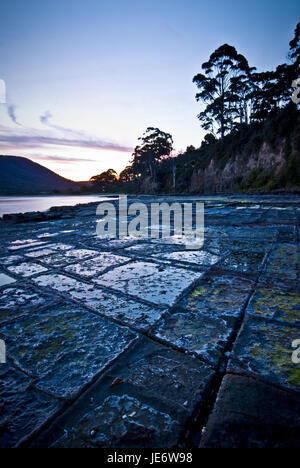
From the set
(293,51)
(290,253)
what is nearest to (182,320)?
(290,253)

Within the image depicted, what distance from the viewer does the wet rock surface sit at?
27.9 inches

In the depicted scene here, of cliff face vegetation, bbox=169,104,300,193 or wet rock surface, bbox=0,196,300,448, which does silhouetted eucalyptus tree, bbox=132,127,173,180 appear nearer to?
cliff face vegetation, bbox=169,104,300,193

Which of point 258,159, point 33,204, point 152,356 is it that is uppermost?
point 258,159

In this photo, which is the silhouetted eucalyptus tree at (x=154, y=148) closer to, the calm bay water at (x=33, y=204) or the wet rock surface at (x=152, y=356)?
the calm bay water at (x=33, y=204)

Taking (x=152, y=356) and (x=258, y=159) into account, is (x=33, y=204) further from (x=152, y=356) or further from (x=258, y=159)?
(x=152, y=356)

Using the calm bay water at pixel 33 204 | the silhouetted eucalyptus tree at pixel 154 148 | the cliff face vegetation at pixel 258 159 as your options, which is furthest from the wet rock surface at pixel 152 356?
the silhouetted eucalyptus tree at pixel 154 148

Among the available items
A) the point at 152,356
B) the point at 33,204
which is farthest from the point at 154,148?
the point at 152,356

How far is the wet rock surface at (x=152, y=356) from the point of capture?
2.32 ft

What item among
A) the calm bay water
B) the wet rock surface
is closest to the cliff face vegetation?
the calm bay water

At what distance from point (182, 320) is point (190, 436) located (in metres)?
0.62

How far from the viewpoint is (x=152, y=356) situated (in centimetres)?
101

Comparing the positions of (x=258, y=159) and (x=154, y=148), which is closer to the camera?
(x=258, y=159)
